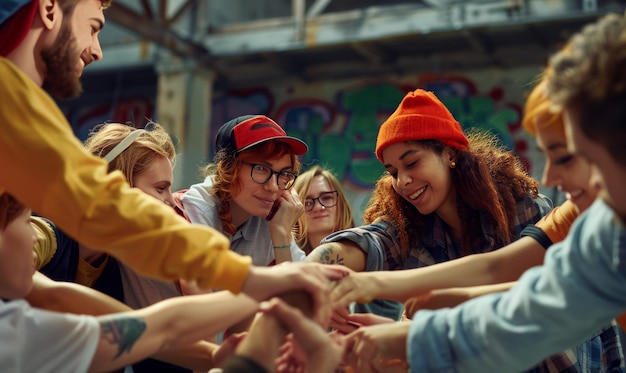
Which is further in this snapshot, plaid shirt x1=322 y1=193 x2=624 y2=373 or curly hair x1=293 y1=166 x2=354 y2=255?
curly hair x1=293 y1=166 x2=354 y2=255

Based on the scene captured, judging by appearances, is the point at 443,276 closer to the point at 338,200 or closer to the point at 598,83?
the point at 598,83

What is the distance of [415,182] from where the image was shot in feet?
10.5

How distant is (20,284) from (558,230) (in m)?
1.70

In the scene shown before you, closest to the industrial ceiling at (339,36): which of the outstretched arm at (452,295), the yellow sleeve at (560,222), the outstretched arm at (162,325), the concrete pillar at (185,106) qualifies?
the concrete pillar at (185,106)

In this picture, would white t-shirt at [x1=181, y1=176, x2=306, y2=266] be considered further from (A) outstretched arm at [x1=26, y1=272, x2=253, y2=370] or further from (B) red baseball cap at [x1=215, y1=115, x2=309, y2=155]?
(A) outstretched arm at [x1=26, y1=272, x2=253, y2=370]

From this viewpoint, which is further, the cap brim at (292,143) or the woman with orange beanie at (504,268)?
the cap brim at (292,143)

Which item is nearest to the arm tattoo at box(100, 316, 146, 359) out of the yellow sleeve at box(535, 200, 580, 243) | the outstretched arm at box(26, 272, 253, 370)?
the outstretched arm at box(26, 272, 253, 370)

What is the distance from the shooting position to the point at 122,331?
197 cm

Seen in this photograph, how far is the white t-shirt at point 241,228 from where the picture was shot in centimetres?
349

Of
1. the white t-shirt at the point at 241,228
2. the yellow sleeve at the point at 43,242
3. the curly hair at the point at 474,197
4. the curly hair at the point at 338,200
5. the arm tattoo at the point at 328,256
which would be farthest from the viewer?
the curly hair at the point at 338,200

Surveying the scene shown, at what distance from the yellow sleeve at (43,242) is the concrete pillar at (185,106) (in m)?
6.17

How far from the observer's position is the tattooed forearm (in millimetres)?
2990

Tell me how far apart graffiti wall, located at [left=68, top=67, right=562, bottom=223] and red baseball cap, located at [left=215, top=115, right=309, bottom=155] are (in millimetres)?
5188

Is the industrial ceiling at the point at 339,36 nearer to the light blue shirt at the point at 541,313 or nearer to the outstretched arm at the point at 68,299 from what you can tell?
the outstretched arm at the point at 68,299
